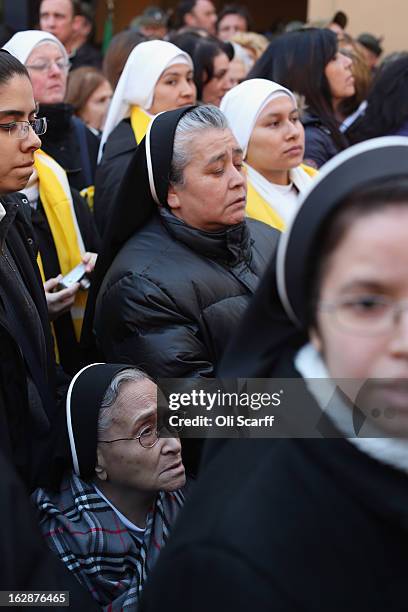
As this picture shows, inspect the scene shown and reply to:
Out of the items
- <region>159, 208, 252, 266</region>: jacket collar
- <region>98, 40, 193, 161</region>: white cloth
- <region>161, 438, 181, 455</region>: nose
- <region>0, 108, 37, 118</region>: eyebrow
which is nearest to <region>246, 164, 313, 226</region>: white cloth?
<region>159, 208, 252, 266</region>: jacket collar

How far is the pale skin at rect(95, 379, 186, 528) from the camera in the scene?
9.86 feet

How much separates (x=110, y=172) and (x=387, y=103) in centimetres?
162

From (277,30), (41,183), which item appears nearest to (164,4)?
(277,30)

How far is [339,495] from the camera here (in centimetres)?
144

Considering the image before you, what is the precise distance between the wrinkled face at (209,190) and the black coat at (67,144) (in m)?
1.51

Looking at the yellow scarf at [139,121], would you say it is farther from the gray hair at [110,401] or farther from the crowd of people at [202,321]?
the gray hair at [110,401]

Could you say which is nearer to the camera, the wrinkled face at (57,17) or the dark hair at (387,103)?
the dark hair at (387,103)

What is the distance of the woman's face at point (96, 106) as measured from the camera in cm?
639

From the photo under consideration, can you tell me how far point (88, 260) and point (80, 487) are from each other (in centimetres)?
128

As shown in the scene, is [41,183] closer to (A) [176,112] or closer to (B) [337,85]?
(A) [176,112]

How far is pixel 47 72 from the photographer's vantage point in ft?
16.9

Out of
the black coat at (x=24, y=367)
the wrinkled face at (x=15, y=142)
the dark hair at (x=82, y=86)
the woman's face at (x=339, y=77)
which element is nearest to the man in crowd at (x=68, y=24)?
the dark hair at (x=82, y=86)

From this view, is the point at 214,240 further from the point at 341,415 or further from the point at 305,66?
the point at 305,66

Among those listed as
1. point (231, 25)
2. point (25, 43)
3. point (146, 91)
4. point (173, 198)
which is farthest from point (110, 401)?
point (231, 25)
